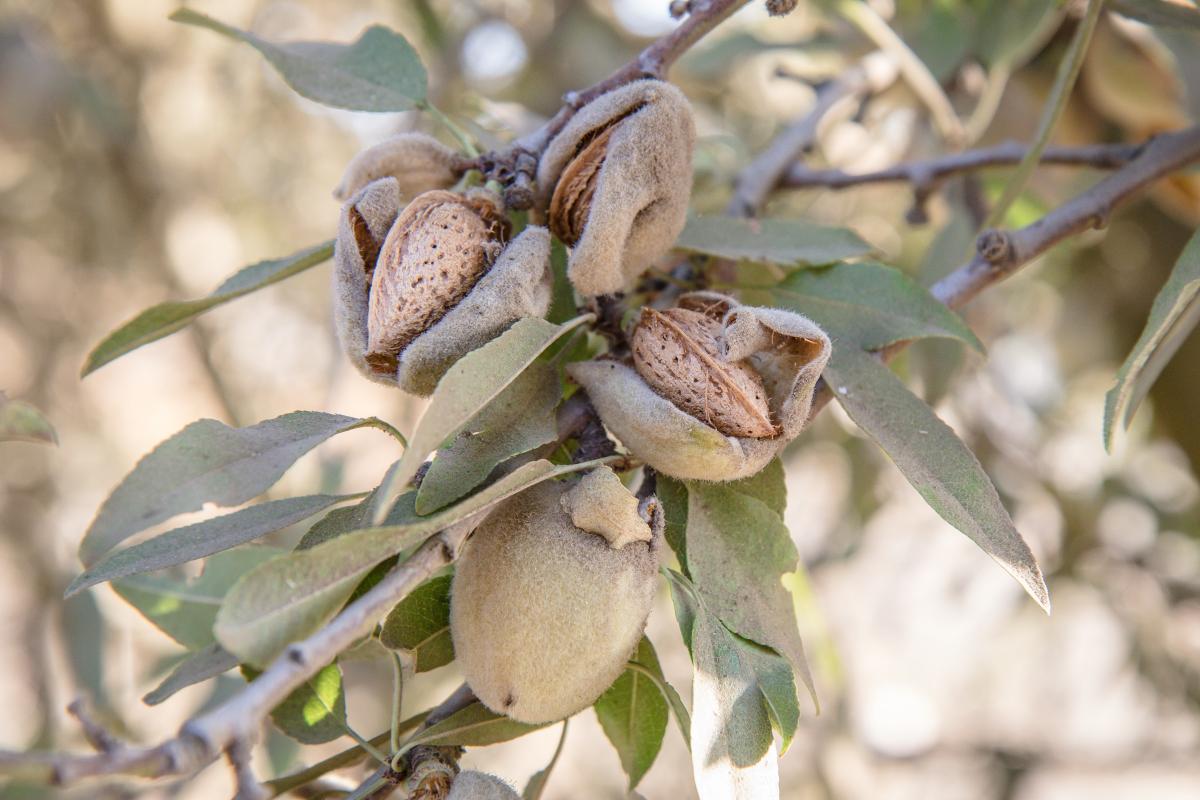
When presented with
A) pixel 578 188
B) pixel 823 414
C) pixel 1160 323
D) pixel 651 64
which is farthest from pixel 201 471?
pixel 823 414

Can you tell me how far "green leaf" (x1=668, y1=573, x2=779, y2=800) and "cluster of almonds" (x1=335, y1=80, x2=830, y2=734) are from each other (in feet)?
0.14

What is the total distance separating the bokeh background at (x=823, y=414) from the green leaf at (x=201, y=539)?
65cm

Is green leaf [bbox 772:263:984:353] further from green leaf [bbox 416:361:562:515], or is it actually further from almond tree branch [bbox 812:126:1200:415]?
green leaf [bbox 416:361:562:515]

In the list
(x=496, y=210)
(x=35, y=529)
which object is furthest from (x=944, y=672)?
(x=496, y=210)

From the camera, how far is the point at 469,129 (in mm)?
882

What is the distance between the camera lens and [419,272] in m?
0.59

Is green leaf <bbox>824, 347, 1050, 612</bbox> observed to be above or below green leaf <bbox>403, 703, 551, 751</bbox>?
above

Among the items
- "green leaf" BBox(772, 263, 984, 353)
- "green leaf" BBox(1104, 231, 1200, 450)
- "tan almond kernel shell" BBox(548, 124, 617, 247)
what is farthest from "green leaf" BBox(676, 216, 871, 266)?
"green leaf" BBox(1104, 231, 1200, 450)

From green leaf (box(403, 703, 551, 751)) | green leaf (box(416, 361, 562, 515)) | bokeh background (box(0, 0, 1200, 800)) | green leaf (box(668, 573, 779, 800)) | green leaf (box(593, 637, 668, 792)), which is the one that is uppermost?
green leaf (box(416, 361, 562, 515))

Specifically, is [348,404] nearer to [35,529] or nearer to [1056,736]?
[35,529]

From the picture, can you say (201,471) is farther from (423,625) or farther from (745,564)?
(745,564)

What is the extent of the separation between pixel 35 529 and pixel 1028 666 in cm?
235

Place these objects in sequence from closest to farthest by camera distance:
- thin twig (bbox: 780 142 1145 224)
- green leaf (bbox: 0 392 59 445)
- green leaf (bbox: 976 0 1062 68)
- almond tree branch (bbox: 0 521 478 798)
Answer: almond tree branch (bbox: 0 521 478 798) → green leaf (bbox: 0 392 59 445) → thin twig (bbox: 780 142 1145 224) → green leaf (bbox: 976 0 1062 68)

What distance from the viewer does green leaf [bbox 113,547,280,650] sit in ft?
2.89
